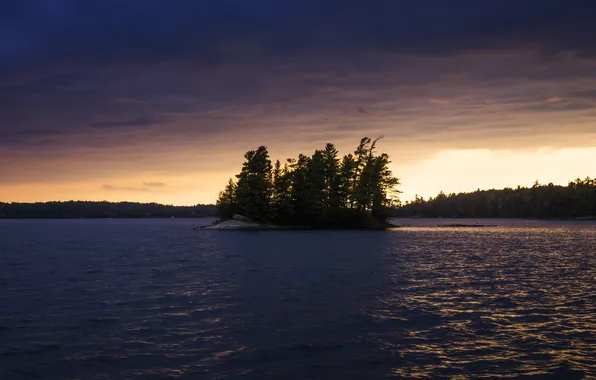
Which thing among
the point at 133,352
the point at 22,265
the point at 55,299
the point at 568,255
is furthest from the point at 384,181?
the point at 133,352

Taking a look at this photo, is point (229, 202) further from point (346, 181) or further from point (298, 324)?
point (298, 324)

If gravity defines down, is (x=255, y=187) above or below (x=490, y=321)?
above

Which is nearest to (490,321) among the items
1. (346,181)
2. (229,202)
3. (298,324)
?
(298,324)

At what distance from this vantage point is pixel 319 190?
6127 inches

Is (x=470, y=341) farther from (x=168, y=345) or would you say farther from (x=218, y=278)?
(x=218, y=278)

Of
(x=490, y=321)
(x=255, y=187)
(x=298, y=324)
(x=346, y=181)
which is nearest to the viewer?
(x=298, y=324)

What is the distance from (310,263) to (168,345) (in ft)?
119

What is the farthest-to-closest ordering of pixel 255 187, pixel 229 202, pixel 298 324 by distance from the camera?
pixel 229 202, pixel 255 187, pixel 298 324

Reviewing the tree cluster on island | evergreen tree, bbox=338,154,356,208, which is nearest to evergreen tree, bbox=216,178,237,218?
the tree cluster on island

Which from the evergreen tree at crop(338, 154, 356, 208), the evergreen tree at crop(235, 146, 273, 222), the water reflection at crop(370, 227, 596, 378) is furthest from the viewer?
the evergreen tree at crop(338, 154, 356, 208)

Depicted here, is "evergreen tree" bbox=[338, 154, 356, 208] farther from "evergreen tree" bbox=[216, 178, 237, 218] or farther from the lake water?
the lake water

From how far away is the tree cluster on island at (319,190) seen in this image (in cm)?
15462

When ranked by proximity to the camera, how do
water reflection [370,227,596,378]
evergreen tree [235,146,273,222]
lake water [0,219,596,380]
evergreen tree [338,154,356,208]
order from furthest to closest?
evergreen tree [338,154,356,208] < evergreen tree [235,146,273,222] < water reflection [370,227,596,378] < lake water [0,219,596,380]

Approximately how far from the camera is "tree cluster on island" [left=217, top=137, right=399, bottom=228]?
155 m
